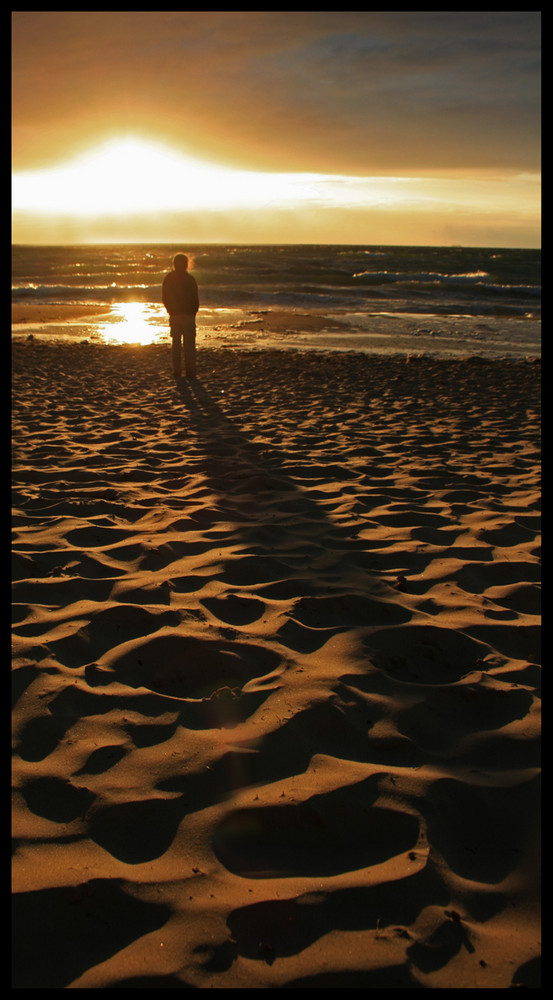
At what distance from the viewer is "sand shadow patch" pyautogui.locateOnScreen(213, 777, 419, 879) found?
181 cm

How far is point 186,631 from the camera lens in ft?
9.62

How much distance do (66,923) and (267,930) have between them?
51cm

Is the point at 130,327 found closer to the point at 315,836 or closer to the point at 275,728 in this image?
the point at 275,728

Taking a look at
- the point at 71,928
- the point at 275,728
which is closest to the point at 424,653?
the point at 275,728

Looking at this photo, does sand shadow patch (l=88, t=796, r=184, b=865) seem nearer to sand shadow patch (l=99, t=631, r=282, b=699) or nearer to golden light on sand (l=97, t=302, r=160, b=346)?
sand shadow patch (l=99, t=631, r=282, b=699)

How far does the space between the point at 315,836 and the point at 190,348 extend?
357 inches

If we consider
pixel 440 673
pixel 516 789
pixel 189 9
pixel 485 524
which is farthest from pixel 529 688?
pixel 189 9

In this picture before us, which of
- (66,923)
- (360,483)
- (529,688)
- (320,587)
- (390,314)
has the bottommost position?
(66,923)

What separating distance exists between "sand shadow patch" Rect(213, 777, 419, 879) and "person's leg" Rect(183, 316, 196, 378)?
8.79 meters

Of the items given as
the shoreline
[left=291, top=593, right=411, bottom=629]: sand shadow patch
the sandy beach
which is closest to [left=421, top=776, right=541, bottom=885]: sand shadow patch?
the sandy beach

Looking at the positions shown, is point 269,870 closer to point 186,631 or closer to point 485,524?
point 186,631

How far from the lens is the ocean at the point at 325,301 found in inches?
647

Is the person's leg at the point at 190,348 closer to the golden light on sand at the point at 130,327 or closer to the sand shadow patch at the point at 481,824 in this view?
the golden light on sand at the point at 130,327

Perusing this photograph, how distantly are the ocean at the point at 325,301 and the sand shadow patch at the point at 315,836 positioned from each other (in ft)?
37.3
